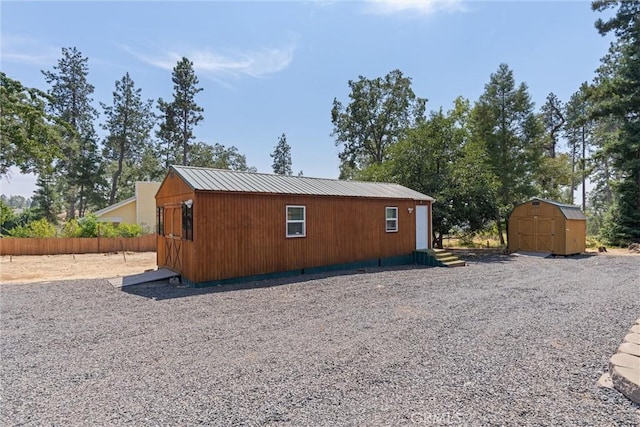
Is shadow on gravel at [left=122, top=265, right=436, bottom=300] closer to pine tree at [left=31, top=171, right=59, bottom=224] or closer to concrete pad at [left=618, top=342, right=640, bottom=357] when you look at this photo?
concrete pad at [left=618, top=342, right=640, bottom=357]

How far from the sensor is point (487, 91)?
23.0m

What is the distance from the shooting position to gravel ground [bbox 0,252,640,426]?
9.03ft

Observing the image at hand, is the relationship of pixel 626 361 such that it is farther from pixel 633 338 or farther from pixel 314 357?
pixel 314 357

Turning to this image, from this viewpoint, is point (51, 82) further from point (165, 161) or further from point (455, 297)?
point (455, 297)

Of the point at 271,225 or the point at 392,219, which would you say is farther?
the point at 392,219

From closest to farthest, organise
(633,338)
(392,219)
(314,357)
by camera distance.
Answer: (314,357)
(633,338)
(392,219)

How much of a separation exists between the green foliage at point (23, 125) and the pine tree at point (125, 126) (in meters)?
17.6

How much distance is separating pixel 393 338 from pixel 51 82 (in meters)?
34.8

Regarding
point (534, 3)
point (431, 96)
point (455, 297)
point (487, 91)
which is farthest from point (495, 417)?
point (431, 96)

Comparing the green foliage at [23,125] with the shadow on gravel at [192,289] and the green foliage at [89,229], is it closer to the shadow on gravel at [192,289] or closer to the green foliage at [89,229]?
the green foliage at [89,229]

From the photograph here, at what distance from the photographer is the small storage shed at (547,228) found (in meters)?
15.0

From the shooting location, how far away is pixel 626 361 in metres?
3.36

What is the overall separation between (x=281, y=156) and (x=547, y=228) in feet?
123

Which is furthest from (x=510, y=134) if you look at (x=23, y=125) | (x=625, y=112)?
(x=23, y=125)
